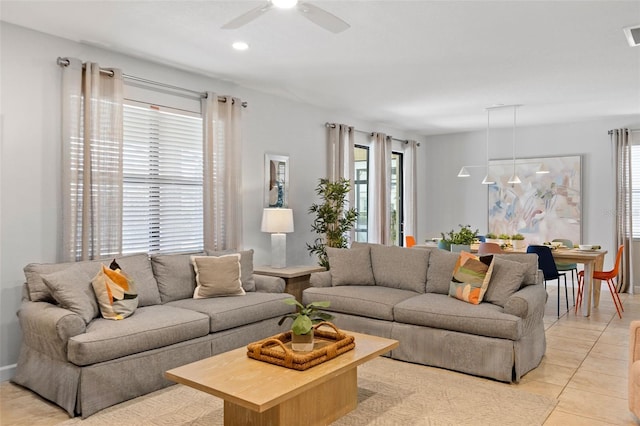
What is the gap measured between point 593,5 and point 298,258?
164 inches

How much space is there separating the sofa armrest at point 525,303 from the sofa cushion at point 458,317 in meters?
0.05

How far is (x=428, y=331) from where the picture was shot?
391 cm

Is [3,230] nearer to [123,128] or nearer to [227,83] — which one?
[123,128]

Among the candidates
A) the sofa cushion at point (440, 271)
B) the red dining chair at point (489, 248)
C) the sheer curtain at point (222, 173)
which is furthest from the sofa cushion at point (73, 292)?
the red dining chair at point (489, 248)

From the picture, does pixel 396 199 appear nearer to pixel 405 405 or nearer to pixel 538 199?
pixel 538 199

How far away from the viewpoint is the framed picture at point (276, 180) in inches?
229

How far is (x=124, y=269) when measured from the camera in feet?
Result: 12.8

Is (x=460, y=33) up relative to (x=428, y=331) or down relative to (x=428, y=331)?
up

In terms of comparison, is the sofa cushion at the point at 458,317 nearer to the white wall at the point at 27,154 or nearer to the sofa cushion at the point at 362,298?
the sofa cushion at the point at 362,298

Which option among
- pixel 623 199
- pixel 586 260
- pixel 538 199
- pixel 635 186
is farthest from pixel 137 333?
pixel 635 186

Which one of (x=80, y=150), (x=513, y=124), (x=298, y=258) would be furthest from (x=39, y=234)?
(x=513, y=124)

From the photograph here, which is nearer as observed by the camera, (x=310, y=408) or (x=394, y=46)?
(x=310, y=408)

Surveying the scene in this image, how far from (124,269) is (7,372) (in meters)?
1.10

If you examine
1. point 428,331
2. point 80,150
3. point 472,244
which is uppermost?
point 80,150
